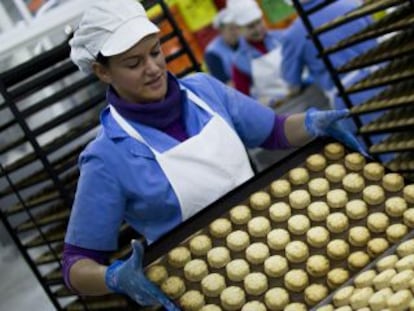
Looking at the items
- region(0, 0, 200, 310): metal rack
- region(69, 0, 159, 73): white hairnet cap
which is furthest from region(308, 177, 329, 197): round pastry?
region(0, 0, 200, 310): metal rack

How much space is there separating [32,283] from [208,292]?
4435 millimetres

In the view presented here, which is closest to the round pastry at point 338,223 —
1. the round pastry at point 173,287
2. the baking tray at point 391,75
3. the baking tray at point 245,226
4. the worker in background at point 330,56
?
the baking tray at point 245,226

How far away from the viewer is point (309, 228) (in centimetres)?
176

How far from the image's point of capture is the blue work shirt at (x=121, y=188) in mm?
1815

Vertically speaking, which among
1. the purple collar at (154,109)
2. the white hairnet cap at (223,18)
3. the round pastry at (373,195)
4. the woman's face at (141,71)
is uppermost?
the woman's face at (141,71)

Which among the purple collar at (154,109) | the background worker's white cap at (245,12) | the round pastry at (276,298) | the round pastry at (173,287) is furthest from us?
the background worker's white cap at (245,12)

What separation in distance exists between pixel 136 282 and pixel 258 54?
3601mm

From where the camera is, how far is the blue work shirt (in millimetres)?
1815

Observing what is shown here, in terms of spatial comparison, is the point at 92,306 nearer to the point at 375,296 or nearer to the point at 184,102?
the point at 184,102

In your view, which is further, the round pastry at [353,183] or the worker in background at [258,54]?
the worker in background at [258,54]

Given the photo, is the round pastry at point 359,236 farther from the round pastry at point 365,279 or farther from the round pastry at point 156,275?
the round pastry at point 156,275

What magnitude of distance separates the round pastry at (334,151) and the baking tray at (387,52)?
0.65m

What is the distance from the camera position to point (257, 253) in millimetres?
1741

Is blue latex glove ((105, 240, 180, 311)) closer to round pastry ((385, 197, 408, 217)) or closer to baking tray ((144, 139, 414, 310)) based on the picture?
baking tray ((144, 139, 414, 310))
